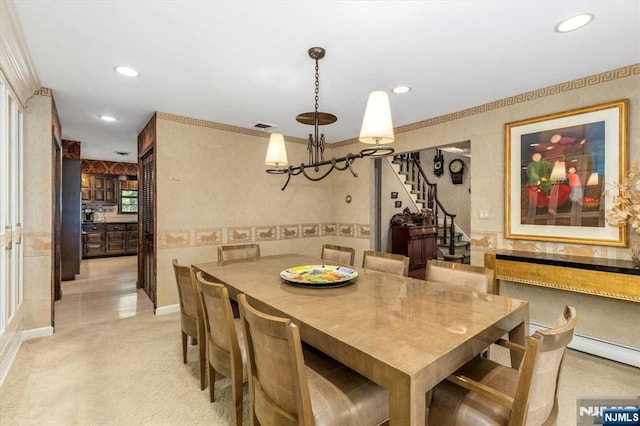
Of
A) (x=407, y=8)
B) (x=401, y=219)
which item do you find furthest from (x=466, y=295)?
(x=401, y=219)

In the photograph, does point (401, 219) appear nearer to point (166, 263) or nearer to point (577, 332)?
point (577, 332)

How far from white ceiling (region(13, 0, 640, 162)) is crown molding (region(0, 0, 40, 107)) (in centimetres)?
5

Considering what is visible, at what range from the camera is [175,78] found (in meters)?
2.72

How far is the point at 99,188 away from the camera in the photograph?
799 centimetres

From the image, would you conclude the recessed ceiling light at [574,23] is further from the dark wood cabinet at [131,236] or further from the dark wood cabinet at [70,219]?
the dark wood cabinet at [131,236]

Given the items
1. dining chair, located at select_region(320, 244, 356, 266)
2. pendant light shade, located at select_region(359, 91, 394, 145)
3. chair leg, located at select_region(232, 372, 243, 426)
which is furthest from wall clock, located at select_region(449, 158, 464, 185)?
chair leg, located at select_region(232, 372, 243, 426)

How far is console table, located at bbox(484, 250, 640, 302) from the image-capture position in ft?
7.41

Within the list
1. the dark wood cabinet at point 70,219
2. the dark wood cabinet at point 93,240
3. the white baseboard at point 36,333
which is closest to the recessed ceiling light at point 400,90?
the white baseboard at point 36,333

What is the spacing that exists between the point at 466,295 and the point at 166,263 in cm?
341

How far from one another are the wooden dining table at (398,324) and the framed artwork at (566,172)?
172cm

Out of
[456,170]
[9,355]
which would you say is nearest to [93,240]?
[9,355]

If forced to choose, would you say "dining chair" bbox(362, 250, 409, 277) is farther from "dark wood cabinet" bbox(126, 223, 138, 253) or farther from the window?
the window

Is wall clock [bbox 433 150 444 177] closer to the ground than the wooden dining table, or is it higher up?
higher up

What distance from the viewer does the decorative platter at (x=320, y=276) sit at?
198cm
